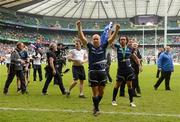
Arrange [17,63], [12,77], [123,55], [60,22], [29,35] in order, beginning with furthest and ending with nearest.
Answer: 1. [60,22]
2. [29,35]
3. [12,77]
4. [17,63]
5. [123,55]

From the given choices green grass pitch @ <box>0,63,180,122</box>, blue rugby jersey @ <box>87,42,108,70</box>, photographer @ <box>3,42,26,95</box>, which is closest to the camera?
green grass pitch @ <box>0,63,180,122</box>

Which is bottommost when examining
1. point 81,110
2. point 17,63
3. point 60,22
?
point 81,110

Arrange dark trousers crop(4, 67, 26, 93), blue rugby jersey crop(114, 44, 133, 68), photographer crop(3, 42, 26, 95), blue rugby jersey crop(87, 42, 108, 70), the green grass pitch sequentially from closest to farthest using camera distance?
the green grass pitch
blue rugby jersey crop(87, 42, 108, 70)
blue rugby jersey crop(114, 44, 133, 68)
photographer crop(3, 42, 26, 95)
dark trousers crop(4, 67, 26, 93)

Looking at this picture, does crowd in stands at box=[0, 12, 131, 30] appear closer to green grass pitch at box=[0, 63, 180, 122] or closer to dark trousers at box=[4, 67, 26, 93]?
dark trousers at box=[4, 67, 26, 93]

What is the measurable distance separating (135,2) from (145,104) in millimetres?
76290

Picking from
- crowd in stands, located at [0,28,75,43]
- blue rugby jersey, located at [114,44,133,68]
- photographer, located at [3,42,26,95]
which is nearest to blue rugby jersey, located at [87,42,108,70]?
blue rugby jersey, located at [114,44,133,68]

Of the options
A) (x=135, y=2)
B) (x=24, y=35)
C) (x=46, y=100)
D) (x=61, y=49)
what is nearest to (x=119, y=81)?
(x=46, y=100)

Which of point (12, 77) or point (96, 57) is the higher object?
point (96, 57)

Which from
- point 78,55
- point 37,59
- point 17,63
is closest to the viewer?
point 78,55

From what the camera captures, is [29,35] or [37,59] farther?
[29,35]

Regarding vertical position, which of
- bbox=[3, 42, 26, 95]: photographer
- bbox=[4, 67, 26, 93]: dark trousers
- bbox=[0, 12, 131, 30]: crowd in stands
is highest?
bbox=[0, 12, 131, 30]: crowd in stands

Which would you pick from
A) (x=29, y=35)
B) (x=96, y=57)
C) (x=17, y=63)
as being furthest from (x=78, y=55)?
(x=29, y=35)

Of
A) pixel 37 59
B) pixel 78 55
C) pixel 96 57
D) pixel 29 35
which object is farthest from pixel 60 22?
pixel 96 57

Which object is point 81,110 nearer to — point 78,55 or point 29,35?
point 78,55
